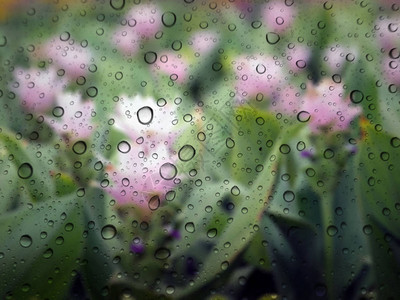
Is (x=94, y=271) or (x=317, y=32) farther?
(x=317, y=32)

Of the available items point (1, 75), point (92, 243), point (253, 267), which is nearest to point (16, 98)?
point (1, 75)

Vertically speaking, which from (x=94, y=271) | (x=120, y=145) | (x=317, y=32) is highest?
(x=317, y=32)

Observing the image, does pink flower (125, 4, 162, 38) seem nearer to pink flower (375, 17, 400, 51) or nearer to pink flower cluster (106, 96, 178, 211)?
pink flower cluster (106, 96, 178, 211)

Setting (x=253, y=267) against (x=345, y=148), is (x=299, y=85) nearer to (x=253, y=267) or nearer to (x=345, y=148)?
(x=345, y=148)

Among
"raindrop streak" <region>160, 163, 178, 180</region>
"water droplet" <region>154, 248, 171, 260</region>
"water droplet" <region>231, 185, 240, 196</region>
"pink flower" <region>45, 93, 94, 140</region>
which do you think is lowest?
"water droplet" <region>154, 248, 171, 260</region>

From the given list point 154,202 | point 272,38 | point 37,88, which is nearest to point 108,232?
point 154,202

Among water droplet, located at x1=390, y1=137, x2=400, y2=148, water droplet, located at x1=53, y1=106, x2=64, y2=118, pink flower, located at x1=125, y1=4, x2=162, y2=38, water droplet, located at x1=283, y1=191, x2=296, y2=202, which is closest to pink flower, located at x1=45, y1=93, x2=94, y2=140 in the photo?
water droplet, located at x1=53, y1=106, x2=64, y2=118

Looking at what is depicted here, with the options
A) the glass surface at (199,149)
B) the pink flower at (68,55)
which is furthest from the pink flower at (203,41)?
the pink flower at (68,55)
